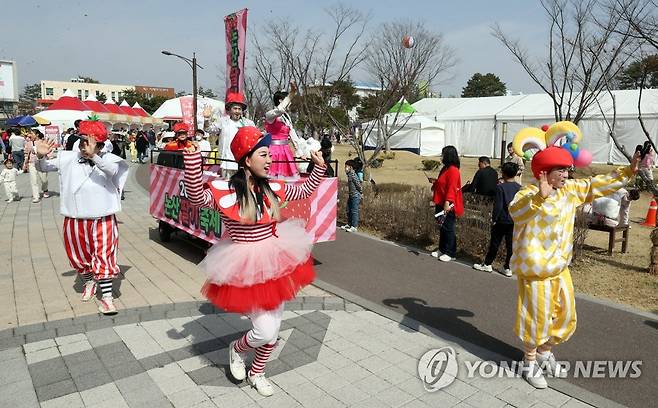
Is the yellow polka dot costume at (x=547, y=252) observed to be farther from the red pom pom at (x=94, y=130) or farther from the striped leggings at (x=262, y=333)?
the red pom pom at (x=94, y=130)

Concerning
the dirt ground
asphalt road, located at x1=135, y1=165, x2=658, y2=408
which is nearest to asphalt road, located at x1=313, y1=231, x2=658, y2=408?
asphalt road, located at x1=135, y1=165, x2=658, y2=408

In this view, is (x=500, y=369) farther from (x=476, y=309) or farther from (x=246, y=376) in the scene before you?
(x=246, y=376)

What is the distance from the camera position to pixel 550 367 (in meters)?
3.69

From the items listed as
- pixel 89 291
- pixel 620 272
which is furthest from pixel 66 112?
pixel 620 272

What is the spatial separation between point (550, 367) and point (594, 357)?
1.95 ft

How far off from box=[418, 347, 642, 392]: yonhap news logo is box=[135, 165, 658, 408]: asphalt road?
67mm

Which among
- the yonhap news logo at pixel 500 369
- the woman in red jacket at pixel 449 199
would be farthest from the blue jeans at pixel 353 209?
the yonhap news logo at pixel 500 369

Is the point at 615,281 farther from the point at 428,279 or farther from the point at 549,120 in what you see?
the point at 549,120

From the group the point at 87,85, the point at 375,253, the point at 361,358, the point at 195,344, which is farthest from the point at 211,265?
the point at 87,85

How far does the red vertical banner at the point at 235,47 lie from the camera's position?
8.61 metres

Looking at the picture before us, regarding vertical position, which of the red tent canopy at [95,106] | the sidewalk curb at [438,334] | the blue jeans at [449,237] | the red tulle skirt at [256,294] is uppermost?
the red tent canopy at [95,106]

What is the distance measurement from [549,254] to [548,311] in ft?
1.37

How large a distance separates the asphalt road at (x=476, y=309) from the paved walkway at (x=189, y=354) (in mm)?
418

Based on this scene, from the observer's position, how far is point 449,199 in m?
6.95
